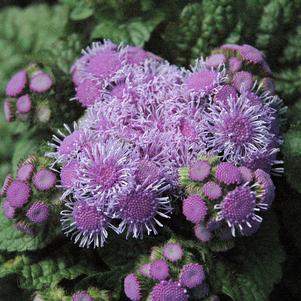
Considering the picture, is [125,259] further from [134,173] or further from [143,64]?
[143,64]

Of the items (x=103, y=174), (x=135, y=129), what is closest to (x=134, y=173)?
(x=103, y=174)

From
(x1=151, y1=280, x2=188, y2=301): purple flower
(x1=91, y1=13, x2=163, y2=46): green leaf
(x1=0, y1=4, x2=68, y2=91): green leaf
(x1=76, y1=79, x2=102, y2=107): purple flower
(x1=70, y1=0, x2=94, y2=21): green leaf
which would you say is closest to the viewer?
(x1=151, y1=280, x2=188, y2=301): purple flower

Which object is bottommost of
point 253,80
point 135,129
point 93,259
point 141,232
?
point 93,259

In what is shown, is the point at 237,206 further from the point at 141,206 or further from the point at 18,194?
the point at 18,194

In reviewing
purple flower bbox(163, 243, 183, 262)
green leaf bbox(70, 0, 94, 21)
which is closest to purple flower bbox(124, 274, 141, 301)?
purple flower bbox(163, 243, 183, 262)

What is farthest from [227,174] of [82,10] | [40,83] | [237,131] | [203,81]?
A: [82,10]

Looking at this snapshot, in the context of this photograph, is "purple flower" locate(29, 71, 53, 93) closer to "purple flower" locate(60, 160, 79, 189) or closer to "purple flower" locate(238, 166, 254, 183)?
"purple flower" locate(60, 160, 79, 189)
